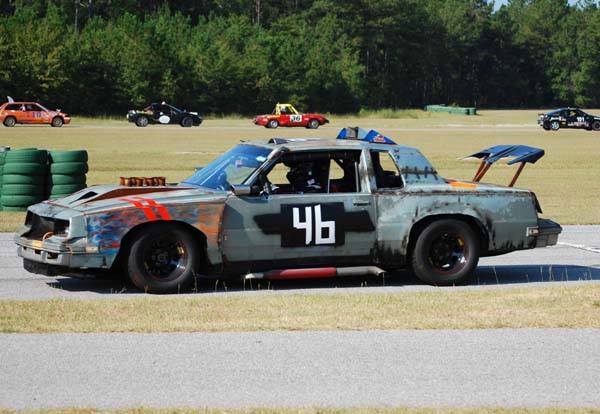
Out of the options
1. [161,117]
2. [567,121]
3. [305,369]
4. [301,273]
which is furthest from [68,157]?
[567,121]

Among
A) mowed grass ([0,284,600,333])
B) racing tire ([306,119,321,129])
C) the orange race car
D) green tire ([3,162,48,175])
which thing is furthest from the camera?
racing tire ([306,119,321,129])

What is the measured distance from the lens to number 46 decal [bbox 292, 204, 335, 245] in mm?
10320

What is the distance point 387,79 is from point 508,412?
131 meters

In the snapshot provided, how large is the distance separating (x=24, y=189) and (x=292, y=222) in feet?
29.7

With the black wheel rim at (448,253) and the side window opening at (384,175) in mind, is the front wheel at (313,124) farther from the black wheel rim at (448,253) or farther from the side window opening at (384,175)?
the black wheel rim at (448,253)

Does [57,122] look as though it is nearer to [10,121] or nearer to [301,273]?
[10,121]

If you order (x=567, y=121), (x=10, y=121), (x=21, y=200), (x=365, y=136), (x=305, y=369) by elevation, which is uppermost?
(x=365, y=136)

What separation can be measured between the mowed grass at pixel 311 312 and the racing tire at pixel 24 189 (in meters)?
9.13

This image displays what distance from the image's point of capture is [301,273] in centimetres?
1036

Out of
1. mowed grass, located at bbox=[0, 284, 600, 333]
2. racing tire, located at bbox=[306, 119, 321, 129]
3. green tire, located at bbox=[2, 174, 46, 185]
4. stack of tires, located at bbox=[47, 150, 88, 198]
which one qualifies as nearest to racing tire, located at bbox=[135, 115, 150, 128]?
racing tire, located at bbox=[306, 119, 321, 129]

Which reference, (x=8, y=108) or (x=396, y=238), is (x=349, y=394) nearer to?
(x=396, y=238)

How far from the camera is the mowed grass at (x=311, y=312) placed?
8.12 meters

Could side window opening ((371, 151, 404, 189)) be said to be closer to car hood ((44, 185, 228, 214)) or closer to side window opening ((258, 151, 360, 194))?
side window opening ((258, 151, 360, 194))

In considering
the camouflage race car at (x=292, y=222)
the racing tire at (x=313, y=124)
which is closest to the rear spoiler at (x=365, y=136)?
the camouflage race car at (x=292, y=222)
